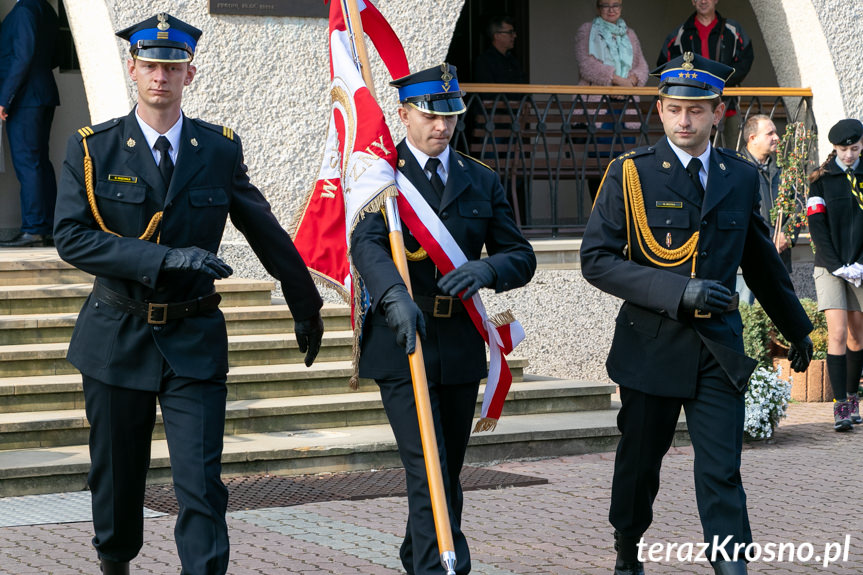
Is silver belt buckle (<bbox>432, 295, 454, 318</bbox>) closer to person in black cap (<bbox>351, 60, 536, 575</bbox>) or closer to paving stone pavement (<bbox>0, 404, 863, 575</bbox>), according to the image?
person in black cap (<bbox>351, 60, 536, 575</bbox>)

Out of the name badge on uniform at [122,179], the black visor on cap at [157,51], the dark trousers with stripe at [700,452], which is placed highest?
the black visor on cap at [157,51]

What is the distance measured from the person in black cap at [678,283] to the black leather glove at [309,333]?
111 centimetres

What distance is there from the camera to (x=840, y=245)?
31.0 ft

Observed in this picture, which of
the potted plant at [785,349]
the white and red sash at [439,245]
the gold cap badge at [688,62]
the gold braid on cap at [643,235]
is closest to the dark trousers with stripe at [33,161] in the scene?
the potted plant at [785,349]

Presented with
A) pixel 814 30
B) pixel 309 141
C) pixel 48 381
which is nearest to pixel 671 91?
pixel 48 381

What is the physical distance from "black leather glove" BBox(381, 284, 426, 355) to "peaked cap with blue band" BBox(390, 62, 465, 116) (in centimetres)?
74

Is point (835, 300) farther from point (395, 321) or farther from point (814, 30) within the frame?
point (395, 321)

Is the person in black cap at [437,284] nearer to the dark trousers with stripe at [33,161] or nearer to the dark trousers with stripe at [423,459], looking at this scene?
the dark trousers with stripe at [423,459]

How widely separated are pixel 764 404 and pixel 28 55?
21.5 feet

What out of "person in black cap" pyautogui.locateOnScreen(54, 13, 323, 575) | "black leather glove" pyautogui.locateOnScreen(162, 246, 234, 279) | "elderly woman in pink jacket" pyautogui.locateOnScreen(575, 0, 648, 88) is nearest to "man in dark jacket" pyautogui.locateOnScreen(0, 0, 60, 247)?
"elderly woman in pink jacket" pyautogui.locateOnScreen(575, 0, 648, 88)

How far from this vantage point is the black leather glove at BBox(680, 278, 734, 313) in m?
4.91

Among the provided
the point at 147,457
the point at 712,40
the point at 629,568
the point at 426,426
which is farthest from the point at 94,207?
the point at 712,40

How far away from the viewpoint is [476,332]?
17.1ft

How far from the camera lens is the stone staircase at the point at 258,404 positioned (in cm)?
743
